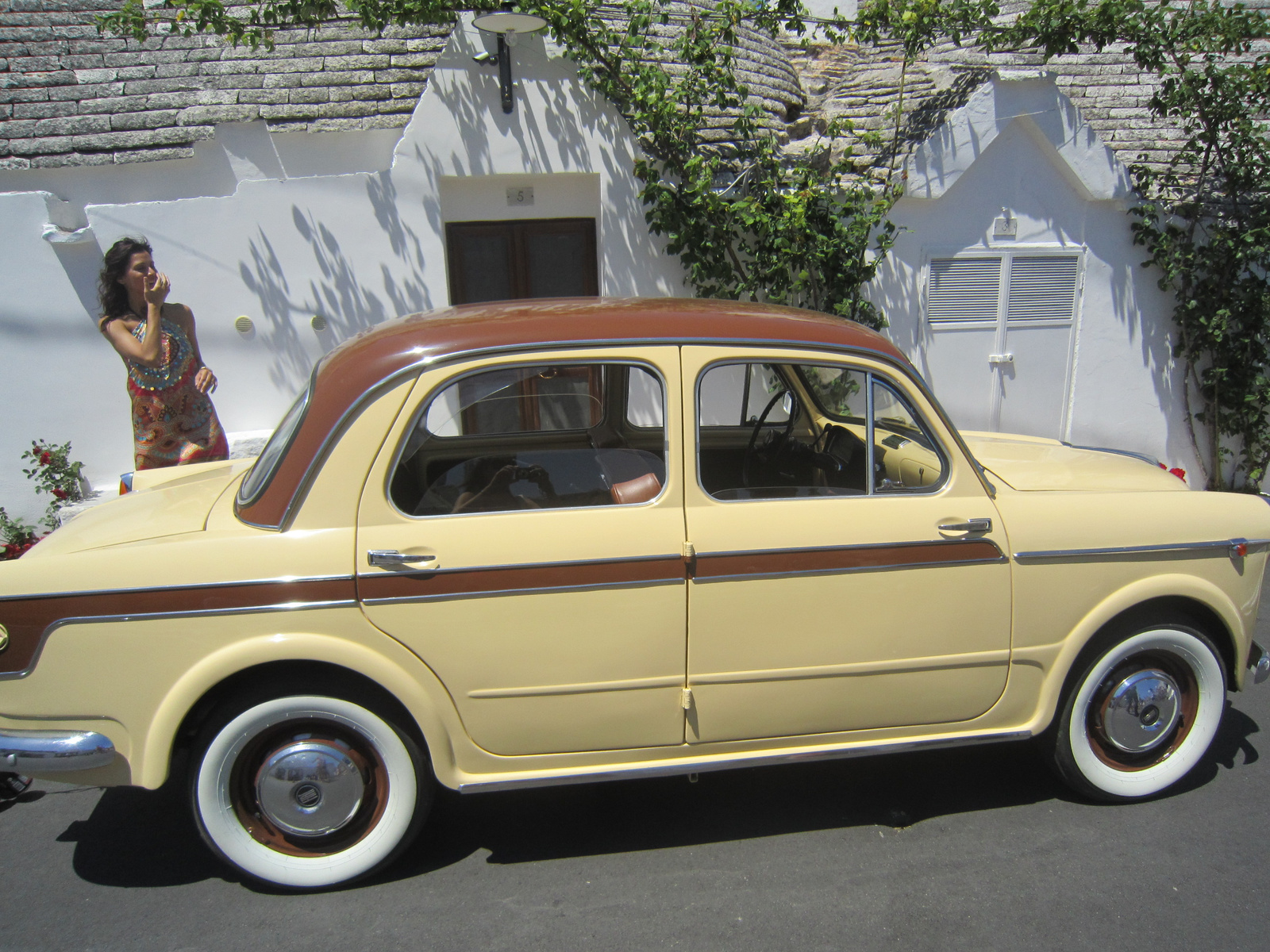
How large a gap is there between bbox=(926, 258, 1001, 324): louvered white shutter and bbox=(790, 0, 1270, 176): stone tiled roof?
99cm

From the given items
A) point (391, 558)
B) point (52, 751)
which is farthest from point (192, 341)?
point (391, 558)

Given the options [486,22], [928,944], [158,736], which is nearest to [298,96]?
[486,22]

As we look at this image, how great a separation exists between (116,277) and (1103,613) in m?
5.04

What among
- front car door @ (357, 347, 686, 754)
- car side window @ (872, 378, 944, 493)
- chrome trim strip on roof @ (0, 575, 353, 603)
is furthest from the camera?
car side window @ (872, 378, 944, 493)

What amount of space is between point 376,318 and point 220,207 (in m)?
1.22

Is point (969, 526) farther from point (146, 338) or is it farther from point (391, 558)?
point (146, 338)

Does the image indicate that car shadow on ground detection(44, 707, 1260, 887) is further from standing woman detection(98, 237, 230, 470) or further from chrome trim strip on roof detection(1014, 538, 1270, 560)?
standing woman detection(98, 237, 230, 470)

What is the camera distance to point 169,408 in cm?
488

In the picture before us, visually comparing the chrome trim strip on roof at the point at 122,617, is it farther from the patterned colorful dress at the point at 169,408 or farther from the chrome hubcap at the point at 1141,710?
the chrome hubcap at the point at 1141,710

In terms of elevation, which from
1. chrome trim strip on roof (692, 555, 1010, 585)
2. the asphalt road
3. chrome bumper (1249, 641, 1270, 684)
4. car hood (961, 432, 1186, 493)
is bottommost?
the asphalt road

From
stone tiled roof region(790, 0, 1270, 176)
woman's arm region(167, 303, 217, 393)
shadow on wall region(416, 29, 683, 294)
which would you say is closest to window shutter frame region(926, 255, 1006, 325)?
stone tiled roof region(790, 0, 1270, 176)

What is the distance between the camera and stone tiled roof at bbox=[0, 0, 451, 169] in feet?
19.5

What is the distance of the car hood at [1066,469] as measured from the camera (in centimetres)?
334

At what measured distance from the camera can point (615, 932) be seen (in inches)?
109
